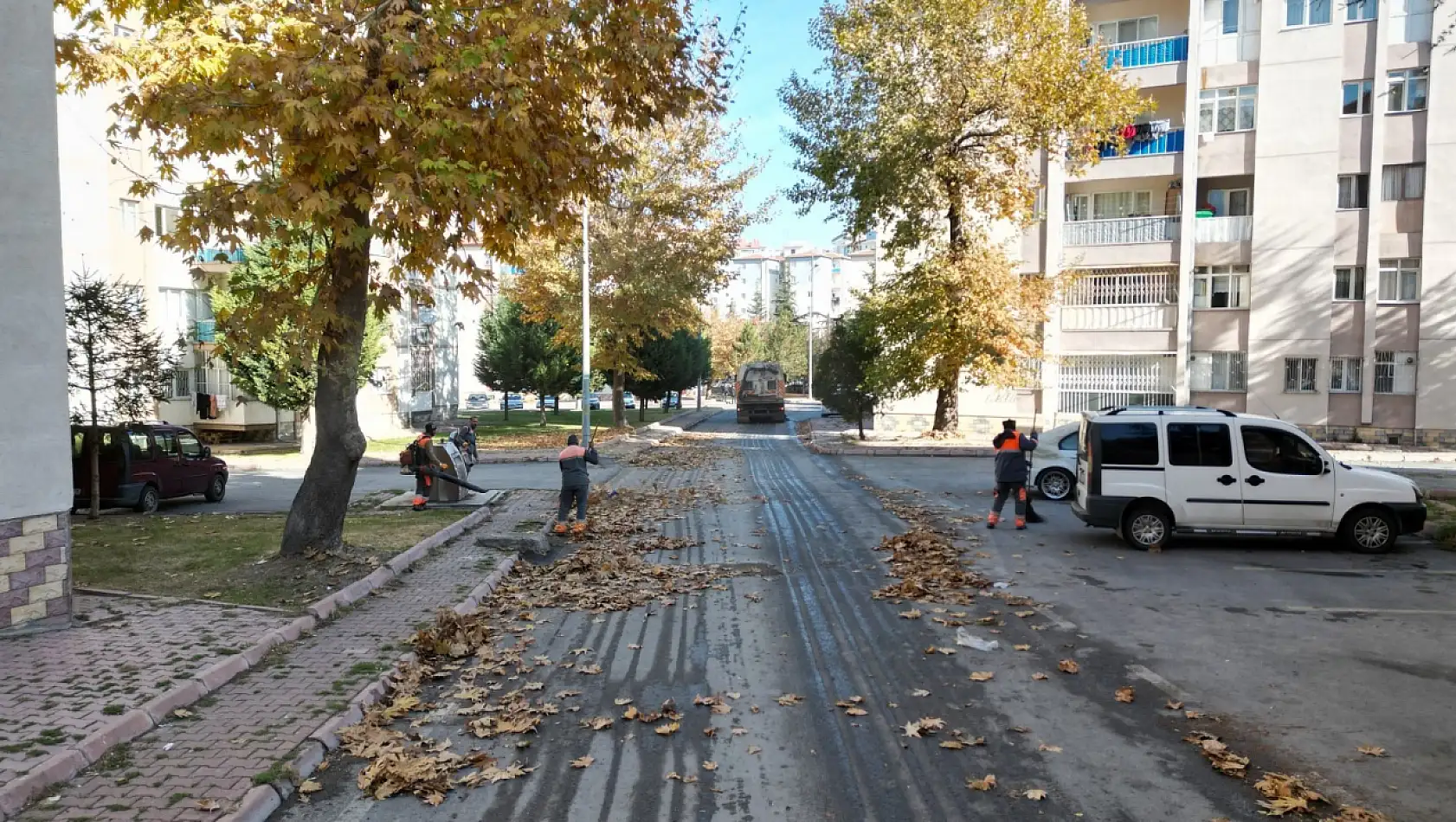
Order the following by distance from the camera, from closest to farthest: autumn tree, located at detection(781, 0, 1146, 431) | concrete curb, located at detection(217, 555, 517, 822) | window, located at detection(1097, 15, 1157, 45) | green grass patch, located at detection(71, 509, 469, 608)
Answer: concrete curb, located at detection(217, 555, 517, 822) → green grass patch, located at detection(71, 509, 469, 608) → autumn tree, located at detection(781, 0, 1146, 431) → window, located at detection(1097, 15, 1157, 45)

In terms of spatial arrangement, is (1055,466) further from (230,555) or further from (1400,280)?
Result: (1400,280)

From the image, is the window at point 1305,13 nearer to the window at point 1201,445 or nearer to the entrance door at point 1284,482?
the entrance door at point 1284,482

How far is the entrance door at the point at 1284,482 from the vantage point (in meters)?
11.5

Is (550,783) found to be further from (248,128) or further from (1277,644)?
(248,128)

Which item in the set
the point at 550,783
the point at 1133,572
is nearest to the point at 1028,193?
the point at 1133,572

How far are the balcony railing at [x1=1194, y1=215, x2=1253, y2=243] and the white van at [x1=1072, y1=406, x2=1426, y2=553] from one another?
2127cm

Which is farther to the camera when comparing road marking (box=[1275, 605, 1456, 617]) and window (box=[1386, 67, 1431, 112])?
window (box=[1386, 67, 1431, 112])

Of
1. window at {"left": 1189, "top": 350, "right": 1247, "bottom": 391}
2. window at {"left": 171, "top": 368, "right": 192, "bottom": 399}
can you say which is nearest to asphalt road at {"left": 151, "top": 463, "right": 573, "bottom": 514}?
window at {"left": 171, "top": 368, "right": 192, "bottom": 399}

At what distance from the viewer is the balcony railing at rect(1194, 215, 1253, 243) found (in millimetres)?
30141

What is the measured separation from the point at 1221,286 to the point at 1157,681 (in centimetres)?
2826

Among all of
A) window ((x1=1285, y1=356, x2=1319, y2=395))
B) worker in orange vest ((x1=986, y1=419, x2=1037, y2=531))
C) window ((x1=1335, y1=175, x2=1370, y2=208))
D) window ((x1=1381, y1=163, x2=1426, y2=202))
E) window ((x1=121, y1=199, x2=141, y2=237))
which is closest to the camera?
worker in orange vest ((x1=986, y1=419, x2=1037, y2=531))

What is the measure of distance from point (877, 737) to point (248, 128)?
756 cm

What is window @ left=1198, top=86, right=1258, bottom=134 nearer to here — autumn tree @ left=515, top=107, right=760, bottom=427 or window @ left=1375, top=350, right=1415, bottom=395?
window @ left=1375, top=350, right=1415, bottom=395

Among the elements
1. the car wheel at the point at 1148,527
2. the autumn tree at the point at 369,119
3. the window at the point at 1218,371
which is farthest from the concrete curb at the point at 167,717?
the window at the point at 1218,371
